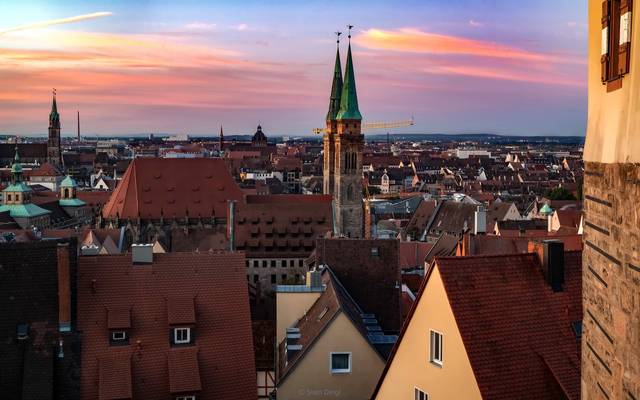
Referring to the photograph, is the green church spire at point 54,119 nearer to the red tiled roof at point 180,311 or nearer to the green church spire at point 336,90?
the green church spire at point 336,90

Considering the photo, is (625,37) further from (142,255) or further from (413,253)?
(413,253)

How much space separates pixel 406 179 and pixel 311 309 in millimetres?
161416

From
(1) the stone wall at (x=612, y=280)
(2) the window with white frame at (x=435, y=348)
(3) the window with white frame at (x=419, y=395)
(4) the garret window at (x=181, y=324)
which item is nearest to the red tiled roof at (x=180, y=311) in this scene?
(4) the garret window at (x=181, y=324)

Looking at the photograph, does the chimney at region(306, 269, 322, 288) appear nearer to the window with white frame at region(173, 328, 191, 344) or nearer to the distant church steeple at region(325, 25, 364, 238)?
the window with white frame at region(173, 328, 191, 344)

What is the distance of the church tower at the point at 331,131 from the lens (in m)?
77.6

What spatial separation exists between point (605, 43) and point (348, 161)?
70.5m

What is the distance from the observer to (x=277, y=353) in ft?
73.1

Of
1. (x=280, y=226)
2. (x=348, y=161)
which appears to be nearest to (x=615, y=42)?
(x=280, y=226)

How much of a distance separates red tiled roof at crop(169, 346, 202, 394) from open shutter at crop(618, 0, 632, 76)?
49.3 ft

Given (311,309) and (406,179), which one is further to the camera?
(406,179)

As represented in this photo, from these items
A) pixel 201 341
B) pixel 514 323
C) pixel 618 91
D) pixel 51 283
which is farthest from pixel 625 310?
pixel 51 283

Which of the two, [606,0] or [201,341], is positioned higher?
[606,0]

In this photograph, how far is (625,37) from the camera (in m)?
5.64

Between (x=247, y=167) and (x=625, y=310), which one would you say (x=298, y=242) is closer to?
(x=625, y=310)
